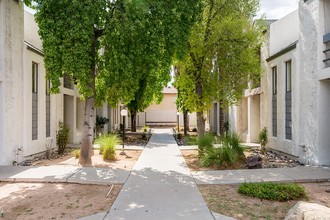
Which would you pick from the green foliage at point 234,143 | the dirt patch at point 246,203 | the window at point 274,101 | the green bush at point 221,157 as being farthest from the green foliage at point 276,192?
the window at point 274,101

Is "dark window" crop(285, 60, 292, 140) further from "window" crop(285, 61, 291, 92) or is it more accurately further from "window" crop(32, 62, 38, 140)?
"window" crop(32, 62, 38, 140)

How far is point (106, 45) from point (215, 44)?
5485mm

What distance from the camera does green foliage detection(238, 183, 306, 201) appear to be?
650cm

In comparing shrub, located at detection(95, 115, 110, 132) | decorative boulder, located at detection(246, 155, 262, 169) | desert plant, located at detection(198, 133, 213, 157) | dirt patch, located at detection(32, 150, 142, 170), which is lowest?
dirt patch, located at detection(32, 150, 142, 170)

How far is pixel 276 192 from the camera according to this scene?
6566 mm

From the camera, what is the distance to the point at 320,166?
32.7 feet

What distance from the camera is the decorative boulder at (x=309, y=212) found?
4248 millimetres

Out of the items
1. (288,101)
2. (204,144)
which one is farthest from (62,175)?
(288,101)

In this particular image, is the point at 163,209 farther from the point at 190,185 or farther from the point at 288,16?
the point at 288,16

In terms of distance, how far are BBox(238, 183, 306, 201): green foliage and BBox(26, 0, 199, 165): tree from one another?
216 inches

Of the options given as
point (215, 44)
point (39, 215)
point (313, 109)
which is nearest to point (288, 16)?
point (215, 44)

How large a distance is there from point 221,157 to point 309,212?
608 centimetres

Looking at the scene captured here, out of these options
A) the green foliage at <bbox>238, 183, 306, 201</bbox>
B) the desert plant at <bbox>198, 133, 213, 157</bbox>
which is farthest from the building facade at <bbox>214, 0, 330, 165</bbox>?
the green foliage at <bbox>238, 183, 306, 201</bbox>

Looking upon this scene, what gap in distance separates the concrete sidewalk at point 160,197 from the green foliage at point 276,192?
1274 millimetres
